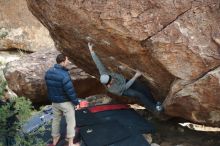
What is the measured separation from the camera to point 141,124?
859cm

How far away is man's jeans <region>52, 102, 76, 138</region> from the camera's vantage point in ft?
24.5

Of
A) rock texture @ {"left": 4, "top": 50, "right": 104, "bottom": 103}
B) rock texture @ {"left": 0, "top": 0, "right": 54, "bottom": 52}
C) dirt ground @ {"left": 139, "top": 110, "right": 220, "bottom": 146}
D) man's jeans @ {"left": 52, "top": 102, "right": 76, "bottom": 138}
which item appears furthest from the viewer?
rock texture @ {"left": 0, "top": 0, "right": 54, "bottom": 52}

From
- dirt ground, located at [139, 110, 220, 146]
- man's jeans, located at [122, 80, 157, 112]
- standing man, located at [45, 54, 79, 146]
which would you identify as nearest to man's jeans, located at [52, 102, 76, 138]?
standing man, located at [45, 54, 79, 146]

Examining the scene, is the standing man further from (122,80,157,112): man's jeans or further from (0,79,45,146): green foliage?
(122,80,157,112): man's jeans

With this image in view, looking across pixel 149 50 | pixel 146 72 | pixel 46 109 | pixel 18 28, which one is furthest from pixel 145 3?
pixel 18 28

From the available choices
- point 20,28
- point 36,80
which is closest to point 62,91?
point 36,80

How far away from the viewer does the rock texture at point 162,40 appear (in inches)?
276

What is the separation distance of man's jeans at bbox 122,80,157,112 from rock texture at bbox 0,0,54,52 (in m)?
9.81

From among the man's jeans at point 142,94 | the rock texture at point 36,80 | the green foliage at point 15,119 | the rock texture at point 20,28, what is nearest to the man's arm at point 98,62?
the man's jeans at point 142,94

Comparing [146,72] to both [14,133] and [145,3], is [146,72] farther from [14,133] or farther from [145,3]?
[14,133]

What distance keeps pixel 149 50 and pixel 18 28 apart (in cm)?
1136

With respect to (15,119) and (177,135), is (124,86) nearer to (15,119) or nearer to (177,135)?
(177,135)

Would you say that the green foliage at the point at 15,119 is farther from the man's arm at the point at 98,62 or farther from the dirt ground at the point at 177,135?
the dirt ground at the point at 177,135

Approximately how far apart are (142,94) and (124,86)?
43 centimetres
